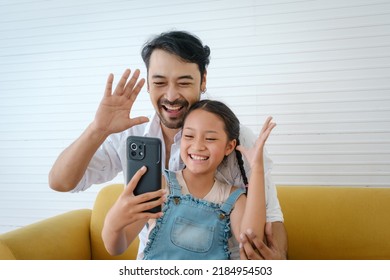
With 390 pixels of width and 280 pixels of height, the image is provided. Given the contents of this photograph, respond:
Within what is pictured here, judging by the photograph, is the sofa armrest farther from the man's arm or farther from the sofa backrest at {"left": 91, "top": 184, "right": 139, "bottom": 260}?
the man's arm

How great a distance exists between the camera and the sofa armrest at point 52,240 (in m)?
1.56

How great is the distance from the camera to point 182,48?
1412 millimetres

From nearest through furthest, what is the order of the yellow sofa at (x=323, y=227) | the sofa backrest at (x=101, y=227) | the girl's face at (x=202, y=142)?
the girl's face at (x=202, y=142) → the yellow sofa at (x=323, y=227) → the sofa backrest at (x=101, y=227)

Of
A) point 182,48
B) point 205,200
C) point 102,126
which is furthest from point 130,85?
point 205,200

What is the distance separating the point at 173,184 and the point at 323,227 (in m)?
0.89

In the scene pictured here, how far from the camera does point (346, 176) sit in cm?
213

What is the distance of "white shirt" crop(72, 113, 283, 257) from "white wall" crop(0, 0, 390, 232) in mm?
746

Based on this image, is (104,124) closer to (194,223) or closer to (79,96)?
(194,223)

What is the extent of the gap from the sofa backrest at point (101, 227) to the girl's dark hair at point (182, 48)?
889 millimetres

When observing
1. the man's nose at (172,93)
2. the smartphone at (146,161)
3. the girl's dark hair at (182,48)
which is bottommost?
the smartphone at (146,161)

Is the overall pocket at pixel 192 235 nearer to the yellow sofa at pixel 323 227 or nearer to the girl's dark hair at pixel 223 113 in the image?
the girl's dark hair at pixel 223 113

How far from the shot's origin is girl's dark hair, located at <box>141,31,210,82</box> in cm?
141

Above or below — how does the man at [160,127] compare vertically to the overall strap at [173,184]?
above

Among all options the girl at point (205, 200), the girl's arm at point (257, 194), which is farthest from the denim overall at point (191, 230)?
the girl's arm at point (257, 194)
